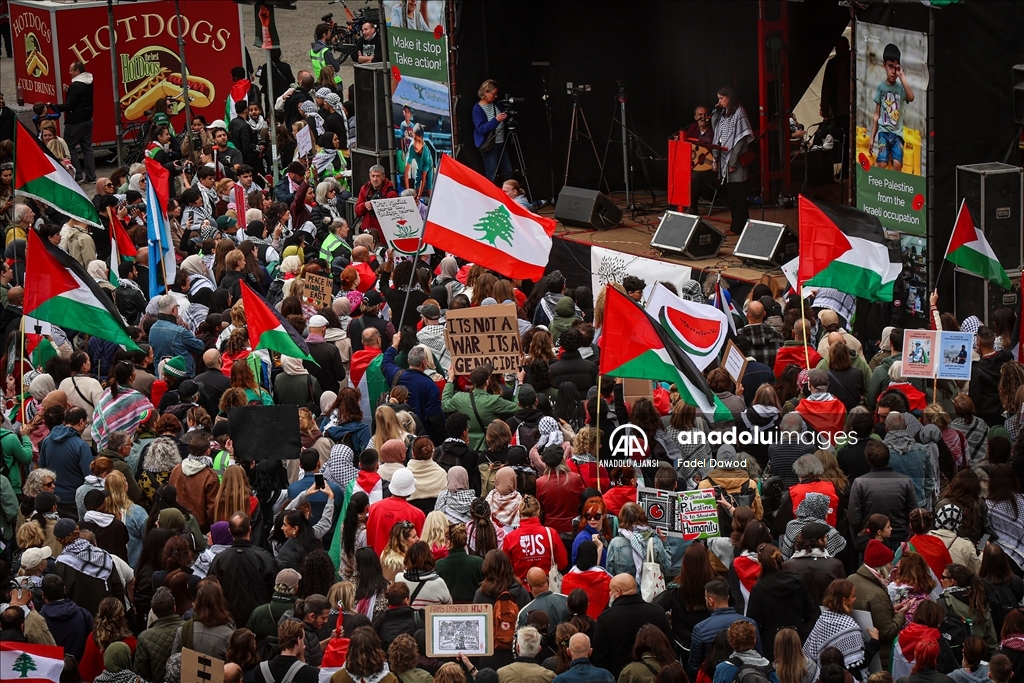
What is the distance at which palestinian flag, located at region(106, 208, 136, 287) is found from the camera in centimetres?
1527

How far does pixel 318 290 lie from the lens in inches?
547

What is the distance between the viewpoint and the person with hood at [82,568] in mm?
9141

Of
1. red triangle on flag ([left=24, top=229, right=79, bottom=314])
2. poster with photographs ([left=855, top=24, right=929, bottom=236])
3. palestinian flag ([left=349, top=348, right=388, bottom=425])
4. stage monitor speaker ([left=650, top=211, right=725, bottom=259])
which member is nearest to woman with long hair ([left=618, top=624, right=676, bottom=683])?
palestinian flag ([left=349, top=348, right=388, bottom=425])

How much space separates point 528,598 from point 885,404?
331 centimetres

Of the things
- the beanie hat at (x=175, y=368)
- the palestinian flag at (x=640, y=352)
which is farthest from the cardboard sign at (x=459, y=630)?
the beanie hat at (x=175, y=368)

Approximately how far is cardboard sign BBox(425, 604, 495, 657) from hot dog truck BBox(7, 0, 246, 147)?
59.9 feet

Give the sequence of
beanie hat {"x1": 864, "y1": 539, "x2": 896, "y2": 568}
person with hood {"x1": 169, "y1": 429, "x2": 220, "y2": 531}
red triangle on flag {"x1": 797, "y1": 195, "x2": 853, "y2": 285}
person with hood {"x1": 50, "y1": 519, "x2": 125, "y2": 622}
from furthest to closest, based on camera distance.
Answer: red triangle on flag {"x1": 797, "y1": 195, "x2": 853, "y2": 285} < person with hood {"x1": 169, "y1": 429, "x2": 220, "y2": 531} < person with hood {"x1": 50, "y1": 519, "x2": 125, "y2": 622} < beanie hat {"x1": 864, "y1": 539, "x2": 896, "y2": 568}

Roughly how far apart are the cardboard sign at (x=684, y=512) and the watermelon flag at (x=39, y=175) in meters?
7.76

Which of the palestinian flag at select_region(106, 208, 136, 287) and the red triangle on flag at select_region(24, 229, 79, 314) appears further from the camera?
the palestinian flag at select_region(106, 208, 136, 287)

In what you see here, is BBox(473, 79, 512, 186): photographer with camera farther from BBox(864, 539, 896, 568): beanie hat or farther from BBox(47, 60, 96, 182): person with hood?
BBox(864, 539, 896, 568): beanie hat

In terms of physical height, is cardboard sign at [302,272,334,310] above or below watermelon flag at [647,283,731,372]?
above

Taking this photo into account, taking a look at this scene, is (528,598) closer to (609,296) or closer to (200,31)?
(609,296)

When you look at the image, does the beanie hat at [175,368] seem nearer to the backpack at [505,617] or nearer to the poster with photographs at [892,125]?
the backpack at [505,617]

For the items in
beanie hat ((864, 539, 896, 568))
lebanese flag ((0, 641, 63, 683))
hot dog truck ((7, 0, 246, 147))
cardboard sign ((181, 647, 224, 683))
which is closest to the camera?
cardboard sign ((181, 647, 224, 683))
